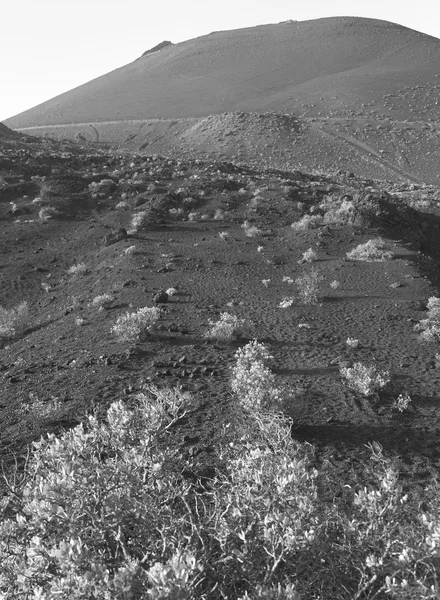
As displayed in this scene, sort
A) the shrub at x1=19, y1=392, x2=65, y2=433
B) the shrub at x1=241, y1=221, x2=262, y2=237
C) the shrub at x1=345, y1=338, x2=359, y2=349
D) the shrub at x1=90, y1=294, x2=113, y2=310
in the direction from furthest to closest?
the shrub at x1=241, y1=221, x2=262, y2=237, the shrub at x1=90, y1=294, x2=113, y2=310, the shrub at x1=345, y1=338, x2=359, y2=349, the shrub at x1=19, y1=392, x2=65, y2=433

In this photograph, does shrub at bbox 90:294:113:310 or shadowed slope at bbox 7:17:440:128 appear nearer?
shrub at bbox 90:294:113:310

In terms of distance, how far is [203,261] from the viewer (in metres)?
13.8

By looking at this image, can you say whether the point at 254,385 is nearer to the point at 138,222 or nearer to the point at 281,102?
the point at 138,222

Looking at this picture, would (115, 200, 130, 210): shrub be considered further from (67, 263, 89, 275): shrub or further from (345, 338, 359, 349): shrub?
(345, 338, 359, 349): shrub

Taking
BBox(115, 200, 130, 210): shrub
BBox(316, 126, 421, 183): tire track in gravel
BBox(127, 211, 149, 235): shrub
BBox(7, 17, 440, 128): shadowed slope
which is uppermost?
BBox(7, 17, 440, 128): shadowed slope

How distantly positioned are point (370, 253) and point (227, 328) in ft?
23.4

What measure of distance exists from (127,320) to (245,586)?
640cm


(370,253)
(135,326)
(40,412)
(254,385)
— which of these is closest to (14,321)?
(135,326)

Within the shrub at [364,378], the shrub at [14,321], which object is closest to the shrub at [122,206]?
the shrub at [14,321]

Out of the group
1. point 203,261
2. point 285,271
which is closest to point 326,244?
point 285,271

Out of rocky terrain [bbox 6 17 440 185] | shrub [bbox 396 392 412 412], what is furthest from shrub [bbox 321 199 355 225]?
rocky terrain [bbox 6 17 440 185]

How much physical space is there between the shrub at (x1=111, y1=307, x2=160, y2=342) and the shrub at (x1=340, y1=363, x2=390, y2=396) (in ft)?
11.5

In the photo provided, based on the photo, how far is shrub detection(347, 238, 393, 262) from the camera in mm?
13867

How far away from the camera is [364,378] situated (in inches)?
264
